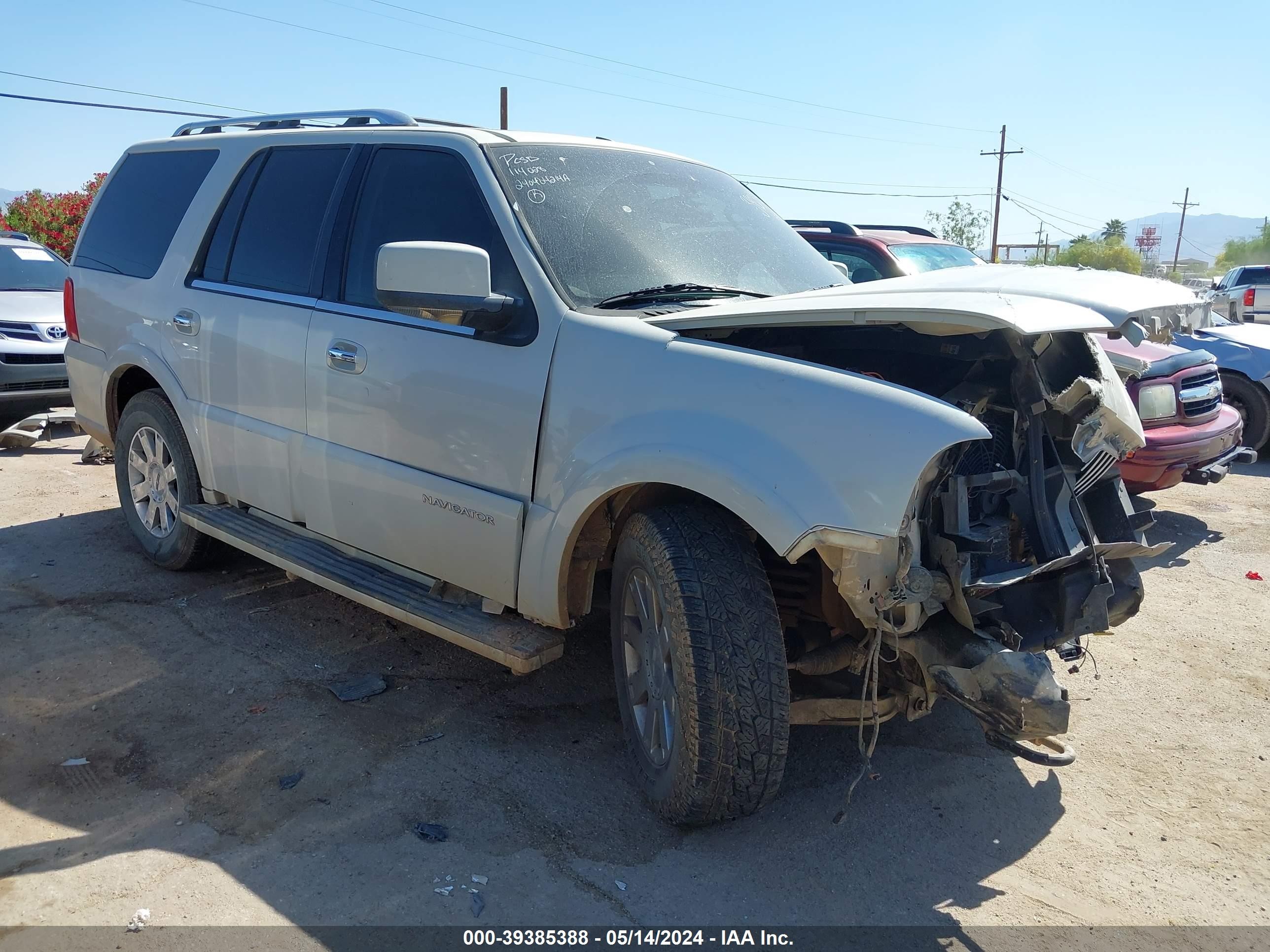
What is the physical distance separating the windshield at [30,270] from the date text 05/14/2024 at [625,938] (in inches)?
384

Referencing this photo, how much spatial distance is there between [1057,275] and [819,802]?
1995 millimetres

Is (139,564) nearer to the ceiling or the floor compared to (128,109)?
nearer to the floor

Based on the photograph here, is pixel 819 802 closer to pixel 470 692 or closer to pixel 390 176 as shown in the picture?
pixel 470 692

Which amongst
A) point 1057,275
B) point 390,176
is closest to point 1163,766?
point 1057,275

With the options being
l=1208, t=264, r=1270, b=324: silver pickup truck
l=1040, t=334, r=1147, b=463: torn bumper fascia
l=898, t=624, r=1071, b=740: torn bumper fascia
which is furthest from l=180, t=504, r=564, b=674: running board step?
l=1208, t=264, r=1270, b=324: silver pickup truck

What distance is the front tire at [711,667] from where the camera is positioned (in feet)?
9.16

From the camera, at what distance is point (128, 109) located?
2233 centimetres

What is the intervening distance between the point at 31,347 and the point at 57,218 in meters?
12.5

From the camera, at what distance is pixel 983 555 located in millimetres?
2818

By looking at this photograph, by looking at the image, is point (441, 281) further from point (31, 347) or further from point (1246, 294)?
point (1246, 294)

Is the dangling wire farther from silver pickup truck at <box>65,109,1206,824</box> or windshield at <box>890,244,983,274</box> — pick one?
windshield at <box>890,244,983,274</box>

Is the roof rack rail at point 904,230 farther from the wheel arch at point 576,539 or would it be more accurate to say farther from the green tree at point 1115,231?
the green tree at point 1115,231

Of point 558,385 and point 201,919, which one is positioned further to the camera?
point 558,385

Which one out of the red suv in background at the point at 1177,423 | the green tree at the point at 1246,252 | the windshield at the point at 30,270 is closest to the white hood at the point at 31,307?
the windshield at the point at 30,270
